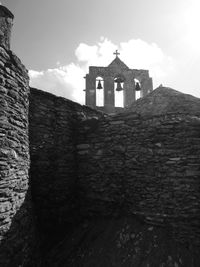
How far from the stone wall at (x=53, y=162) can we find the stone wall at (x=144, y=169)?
280mm

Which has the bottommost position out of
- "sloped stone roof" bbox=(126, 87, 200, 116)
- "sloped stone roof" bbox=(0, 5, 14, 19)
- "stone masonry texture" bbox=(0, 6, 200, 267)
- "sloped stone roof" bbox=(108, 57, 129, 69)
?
"stone masonry texture" bbox=(0, 6, 200, 267)

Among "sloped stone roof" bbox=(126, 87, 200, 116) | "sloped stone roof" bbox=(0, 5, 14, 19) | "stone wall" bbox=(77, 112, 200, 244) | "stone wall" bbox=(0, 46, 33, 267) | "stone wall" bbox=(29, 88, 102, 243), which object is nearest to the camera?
"stone wall" bbox=(0, 46, 33, 267)

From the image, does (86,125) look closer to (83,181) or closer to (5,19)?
(83,181)

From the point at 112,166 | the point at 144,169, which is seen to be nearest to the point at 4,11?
the point at 112,166

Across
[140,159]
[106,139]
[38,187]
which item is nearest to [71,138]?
[106,139]

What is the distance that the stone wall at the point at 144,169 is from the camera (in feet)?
13.7

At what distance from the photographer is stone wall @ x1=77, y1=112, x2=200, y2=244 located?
164 inches

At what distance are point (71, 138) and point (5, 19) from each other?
149 inches

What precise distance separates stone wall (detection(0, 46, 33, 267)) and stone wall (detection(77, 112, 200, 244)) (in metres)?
1.68

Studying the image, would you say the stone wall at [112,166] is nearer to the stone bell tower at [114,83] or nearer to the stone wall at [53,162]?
the stone wall at [53,162]

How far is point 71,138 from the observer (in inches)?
211

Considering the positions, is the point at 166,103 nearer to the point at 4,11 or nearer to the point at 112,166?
the point at 112,166

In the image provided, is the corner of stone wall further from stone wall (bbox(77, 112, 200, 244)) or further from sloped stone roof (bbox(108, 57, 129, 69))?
sloped stone roof (bbox(108, 57, 129, 69))

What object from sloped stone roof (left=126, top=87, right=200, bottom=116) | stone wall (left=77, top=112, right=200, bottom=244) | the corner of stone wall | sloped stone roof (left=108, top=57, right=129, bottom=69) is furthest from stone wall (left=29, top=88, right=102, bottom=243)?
sloped stone roof (left=108, top=57, right=129, bottom=69)
